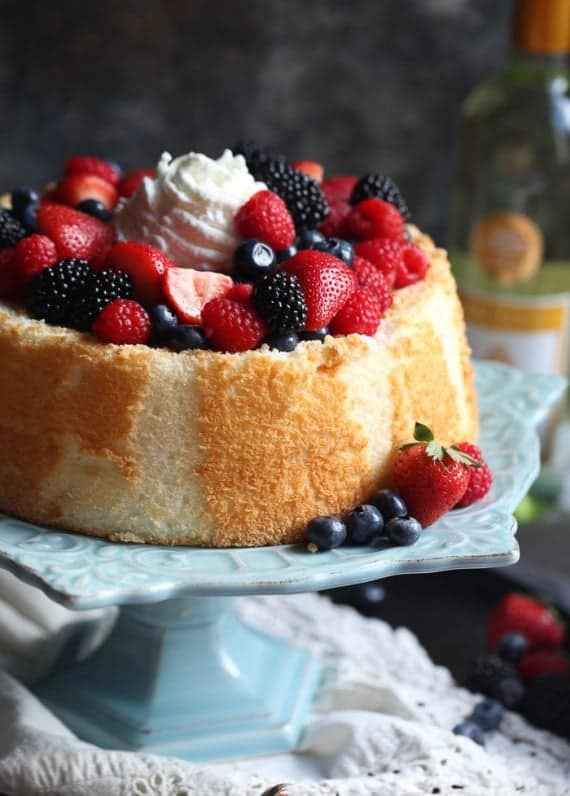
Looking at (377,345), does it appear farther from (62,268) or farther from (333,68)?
(333,68)

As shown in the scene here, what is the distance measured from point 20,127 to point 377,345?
191 centimetres

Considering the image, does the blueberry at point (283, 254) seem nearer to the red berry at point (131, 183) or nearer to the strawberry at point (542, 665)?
the red berry at point (131, 183)

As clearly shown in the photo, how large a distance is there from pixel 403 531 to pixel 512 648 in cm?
67

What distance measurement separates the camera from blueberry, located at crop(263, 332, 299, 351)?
164 cm

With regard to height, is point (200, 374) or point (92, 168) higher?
point (92, 168)

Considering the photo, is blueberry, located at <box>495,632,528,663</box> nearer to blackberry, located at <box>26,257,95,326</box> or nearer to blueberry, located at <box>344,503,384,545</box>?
blueberry, located at <box>344,503,384,545</box>

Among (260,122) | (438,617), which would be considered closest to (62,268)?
(438,617)

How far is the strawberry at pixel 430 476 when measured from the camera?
65.1 inches

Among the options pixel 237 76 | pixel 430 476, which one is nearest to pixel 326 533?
pixel 430 476

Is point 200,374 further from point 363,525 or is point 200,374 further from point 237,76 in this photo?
point 237,76

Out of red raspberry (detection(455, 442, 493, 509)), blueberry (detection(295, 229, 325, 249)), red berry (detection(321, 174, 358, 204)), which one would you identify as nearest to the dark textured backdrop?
red berry (detection(321, 174, 358, 204))

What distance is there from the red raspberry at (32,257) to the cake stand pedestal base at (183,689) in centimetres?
56

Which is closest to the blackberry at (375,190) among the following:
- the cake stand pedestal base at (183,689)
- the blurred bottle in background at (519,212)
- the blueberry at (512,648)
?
the cake stand pedestal base at (183,689)

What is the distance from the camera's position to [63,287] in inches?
65.7
